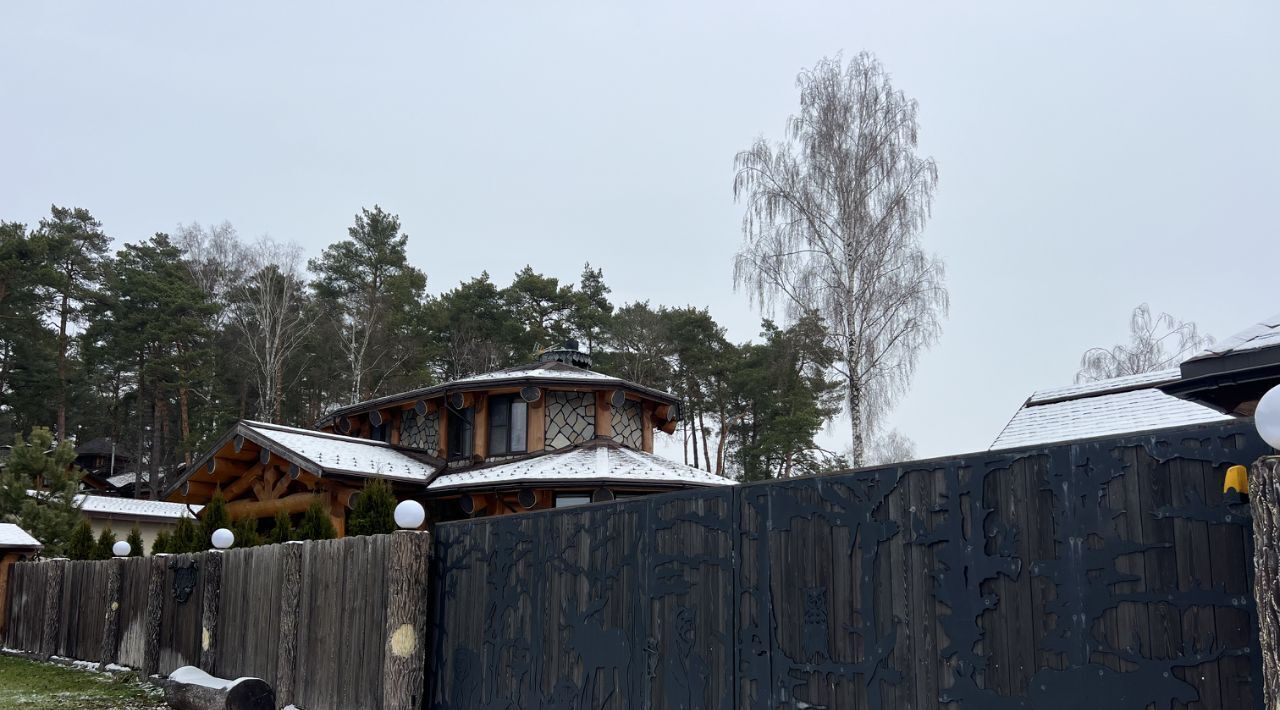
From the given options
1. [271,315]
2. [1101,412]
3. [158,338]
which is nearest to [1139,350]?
[1101,412]

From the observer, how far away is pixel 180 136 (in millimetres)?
23938

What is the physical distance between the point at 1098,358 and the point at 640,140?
18820mm

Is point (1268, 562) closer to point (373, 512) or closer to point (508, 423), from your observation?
point (373, 512)

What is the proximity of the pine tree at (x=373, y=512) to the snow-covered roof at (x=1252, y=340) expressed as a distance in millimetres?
11508

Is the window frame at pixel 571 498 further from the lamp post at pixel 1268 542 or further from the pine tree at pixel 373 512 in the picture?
the lamp post at pixel 1268 542

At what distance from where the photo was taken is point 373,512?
15.0 meters

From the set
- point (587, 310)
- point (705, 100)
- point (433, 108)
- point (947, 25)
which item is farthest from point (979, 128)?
point (587, 310)

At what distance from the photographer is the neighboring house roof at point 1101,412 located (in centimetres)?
1027

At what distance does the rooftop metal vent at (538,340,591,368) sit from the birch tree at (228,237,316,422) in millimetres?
13166

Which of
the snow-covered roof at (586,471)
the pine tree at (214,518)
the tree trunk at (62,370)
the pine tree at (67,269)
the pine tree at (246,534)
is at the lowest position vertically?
the pine tree at (246,534)

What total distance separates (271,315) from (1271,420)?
34.9 m

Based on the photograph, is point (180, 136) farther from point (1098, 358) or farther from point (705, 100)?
point (1098, 358)

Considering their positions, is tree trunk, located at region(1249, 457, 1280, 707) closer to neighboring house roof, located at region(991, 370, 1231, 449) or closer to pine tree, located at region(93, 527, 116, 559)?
neighboring house roof, located at region(991, 370, 1231, 449)

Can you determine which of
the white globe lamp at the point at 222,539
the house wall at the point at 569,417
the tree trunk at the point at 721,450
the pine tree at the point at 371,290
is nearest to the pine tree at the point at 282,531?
the white globe lamp at the point at 222,539
